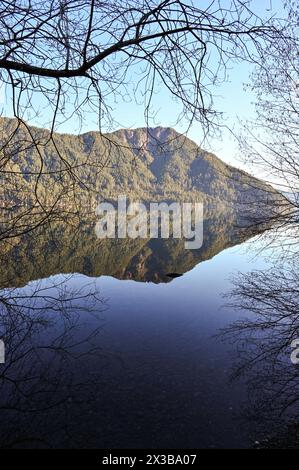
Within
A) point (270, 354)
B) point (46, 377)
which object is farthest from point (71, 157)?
point (270, 354)

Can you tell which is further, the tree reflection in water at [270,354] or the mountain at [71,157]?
the tree reflection in water at [270,354]

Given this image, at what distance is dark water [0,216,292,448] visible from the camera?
570 cm

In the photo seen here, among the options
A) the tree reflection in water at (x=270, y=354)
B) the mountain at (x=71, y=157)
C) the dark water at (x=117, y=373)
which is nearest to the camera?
the mountain at (x=71, y=157)

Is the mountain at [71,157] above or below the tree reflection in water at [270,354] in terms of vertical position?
above

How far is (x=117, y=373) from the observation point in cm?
791

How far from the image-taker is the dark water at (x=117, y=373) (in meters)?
5.70

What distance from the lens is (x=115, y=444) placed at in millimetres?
5469

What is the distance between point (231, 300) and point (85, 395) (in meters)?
8.97

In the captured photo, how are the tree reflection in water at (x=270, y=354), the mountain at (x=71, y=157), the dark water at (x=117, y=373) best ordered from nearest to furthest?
the mountain at (x=71, y=157)
the dark water at (x=117, y=373)
the tree reflection in water at (x=270, y=354)

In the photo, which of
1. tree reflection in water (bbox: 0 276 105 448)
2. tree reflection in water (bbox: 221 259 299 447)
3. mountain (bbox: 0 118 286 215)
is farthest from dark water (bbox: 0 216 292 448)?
mountain (bbox: 0 118 286 215)

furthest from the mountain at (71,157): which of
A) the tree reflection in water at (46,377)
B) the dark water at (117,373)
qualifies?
the tree reflection in water at (46,377)

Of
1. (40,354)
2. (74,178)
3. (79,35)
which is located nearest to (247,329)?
(40,354)

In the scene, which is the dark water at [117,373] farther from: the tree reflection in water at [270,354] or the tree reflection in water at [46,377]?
the tree reflection in water at [270,354]
